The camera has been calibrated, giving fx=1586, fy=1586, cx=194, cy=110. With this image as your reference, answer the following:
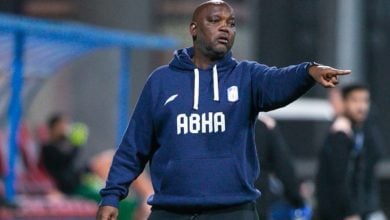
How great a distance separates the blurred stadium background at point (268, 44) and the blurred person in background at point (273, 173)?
845cm

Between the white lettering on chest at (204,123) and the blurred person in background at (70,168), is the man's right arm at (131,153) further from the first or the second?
the blurred person in background at (70,168)

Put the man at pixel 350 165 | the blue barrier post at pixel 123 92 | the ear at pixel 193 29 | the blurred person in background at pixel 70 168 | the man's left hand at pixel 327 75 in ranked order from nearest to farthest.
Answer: the man's left hand at pixel 327 75 < the ear at pixel 193 29 < the man at pixel 350 165 < the blurred person in background at pixel 70 168 < the blue barrier post at pixel 123 92

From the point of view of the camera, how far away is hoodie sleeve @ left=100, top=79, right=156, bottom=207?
6.97 m

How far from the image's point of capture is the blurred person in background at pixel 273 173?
9.85 metres

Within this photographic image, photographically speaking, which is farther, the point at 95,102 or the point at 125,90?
the point at 95,102

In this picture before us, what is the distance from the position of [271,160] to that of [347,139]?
529 millimetres

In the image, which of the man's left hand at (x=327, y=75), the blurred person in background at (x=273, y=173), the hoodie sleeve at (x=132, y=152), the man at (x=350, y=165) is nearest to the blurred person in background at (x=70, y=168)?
the blurred person in background at (x=273, y=173)

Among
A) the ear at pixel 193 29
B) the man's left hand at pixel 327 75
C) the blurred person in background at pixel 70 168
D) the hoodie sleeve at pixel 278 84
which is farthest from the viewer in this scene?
the blurred person in background at pixel 70 168

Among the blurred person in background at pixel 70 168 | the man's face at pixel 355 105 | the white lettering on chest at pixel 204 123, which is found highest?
the white lettering on chest at pixel 204 123

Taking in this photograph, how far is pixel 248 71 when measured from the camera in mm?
6895

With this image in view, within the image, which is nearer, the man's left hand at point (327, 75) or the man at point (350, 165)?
the man's left hand at point (327, 75)

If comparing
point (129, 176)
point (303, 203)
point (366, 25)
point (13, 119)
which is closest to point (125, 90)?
point (13, 119)

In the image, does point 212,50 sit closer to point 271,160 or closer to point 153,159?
point 153,159

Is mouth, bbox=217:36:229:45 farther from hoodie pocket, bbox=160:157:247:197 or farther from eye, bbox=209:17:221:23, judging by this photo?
hoodie pocket, bbox=160:157:247:197
